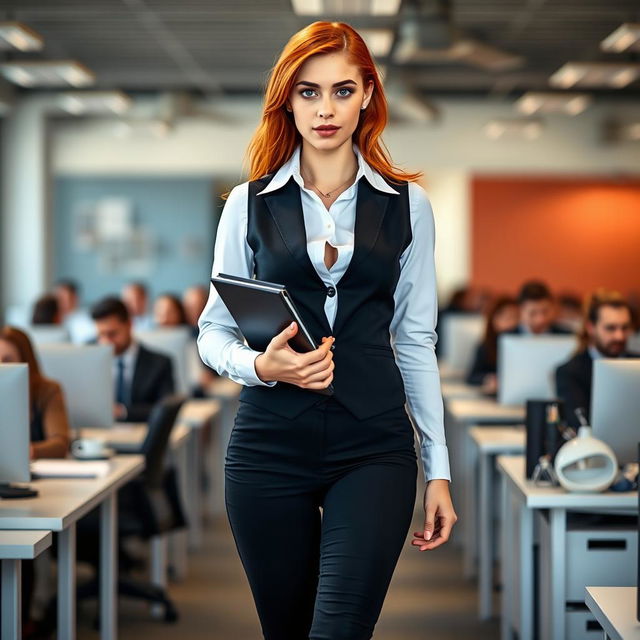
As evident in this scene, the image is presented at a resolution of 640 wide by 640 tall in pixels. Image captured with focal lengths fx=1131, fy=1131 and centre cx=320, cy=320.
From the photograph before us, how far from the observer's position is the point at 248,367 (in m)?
2.12

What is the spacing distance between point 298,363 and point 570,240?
12955 mm

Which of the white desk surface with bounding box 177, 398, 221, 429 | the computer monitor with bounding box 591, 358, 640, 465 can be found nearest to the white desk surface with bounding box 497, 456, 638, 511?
the computer monitor with bounding box 591, 358, 640, 465

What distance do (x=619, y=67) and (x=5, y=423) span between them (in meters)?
6.86

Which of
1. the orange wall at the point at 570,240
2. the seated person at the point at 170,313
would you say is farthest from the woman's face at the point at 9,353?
the orange wall at the point at 570,240

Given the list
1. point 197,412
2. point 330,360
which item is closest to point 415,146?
point 197,412

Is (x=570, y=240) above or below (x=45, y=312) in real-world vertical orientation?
above

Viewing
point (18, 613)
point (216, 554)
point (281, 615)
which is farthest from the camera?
point (216, 554)

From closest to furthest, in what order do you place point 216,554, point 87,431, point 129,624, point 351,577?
point 351,577, point 129,624, point 87,431, point 216,554

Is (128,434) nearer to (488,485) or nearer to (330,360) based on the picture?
(488,485)

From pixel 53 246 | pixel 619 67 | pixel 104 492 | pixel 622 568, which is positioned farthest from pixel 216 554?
pixel 53 246

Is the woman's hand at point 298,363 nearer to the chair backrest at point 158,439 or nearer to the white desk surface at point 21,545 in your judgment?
the white desk surface at point 21,545

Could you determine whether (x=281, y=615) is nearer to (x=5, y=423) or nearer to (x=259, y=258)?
(x=259, y=258)

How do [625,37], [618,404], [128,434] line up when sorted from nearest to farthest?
[618,404]
[128,434]
[625,37]

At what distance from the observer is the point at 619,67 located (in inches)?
349
